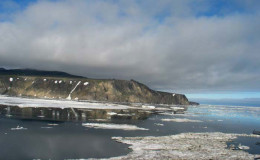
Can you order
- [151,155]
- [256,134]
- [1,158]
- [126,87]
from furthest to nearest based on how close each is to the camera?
1. [126,87]
2. [256,134]
3. [151,155]
4. [1,158]

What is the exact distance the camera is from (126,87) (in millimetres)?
196125

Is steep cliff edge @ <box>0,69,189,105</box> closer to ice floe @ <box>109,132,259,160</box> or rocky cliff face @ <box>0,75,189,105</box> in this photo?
rocky cliff face @ <box>0,75,189,105</box>

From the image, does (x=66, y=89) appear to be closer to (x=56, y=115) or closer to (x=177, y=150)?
(x=56, y=115)

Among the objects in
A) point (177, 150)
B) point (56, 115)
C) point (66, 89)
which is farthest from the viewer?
point (66, 89)

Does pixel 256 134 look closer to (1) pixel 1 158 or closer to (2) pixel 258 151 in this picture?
(2) pixel 258 151

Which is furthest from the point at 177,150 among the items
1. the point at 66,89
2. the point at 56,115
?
the point at 66,89

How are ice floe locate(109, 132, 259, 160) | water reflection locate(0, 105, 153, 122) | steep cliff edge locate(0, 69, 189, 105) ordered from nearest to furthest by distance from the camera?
ice floe locate(109, 132, 259, 160)
water reflection locate(0, 105, 153, 122)
steep cliff edge locate(0, 69, 189, 105)

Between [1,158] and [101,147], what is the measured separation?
8650 mm

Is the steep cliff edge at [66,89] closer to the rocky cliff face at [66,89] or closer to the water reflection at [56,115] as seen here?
the rocky cliff face at [66,89]

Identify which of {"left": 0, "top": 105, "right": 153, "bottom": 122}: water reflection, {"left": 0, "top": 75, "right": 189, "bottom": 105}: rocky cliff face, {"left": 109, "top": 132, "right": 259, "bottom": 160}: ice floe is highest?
{"left": 0, "top": 75, "right": 189, "bottom": 105}: rocky cliff face

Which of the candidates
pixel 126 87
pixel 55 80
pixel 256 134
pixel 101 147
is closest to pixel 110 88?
pixel 126 87

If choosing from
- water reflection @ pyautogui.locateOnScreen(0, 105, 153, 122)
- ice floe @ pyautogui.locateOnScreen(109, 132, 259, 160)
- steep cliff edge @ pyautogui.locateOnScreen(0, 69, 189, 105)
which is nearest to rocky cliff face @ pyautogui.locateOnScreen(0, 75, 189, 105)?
steep cliff edge @ pyautogui.locateOnScreen(0, 69, 189, 105)

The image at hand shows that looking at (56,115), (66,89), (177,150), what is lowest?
(177,150)

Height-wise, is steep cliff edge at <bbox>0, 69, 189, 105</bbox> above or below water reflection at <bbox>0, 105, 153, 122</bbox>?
above
